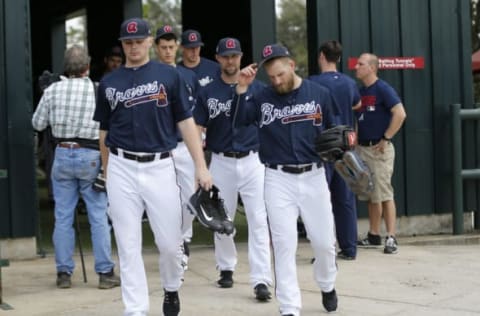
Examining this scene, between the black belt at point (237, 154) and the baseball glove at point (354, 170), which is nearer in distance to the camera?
the baseball glove at point (354, 170)

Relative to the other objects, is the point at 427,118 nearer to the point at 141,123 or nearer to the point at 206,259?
the point at 206,259

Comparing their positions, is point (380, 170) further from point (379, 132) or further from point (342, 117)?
point (342, 117)

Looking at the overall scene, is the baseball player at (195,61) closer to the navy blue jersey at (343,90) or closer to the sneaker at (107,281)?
the navy blue jersey at (343,90)

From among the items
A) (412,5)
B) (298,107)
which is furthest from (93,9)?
(298,107)

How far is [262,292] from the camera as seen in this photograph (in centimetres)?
662

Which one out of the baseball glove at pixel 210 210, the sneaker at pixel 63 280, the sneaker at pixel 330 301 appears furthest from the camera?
the sneaker at pixel 63 280

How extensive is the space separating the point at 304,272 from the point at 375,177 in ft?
5.50

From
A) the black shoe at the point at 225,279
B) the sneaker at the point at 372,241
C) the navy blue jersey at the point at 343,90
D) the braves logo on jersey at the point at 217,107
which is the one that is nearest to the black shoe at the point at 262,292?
the black shoe at the point at 225,279

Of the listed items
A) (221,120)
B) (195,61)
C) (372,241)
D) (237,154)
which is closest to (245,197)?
(237,154)

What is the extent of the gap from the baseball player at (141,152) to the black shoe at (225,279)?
1.42 meters

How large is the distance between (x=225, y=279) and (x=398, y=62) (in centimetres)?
397

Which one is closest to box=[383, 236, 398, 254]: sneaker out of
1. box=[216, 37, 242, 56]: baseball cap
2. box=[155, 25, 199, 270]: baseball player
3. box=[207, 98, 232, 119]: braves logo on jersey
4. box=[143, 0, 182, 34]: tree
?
box=[155, 25, 199, 270]: baseball player

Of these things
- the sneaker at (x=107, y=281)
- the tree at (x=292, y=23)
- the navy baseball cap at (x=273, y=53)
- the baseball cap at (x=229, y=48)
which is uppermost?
the tree at (x=292, y=23)

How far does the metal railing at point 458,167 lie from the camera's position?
32.9ft
